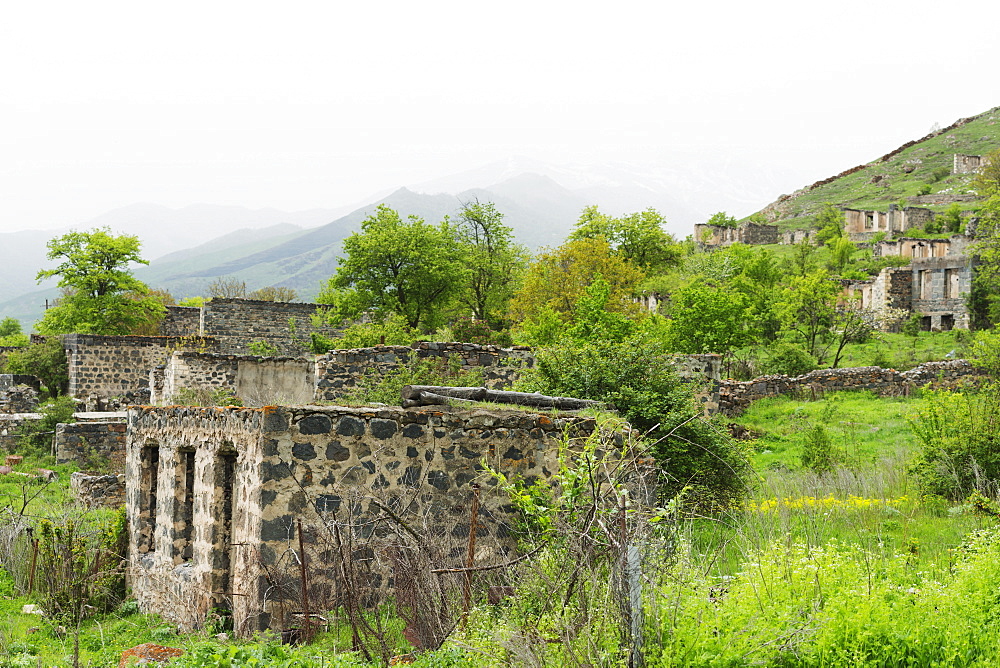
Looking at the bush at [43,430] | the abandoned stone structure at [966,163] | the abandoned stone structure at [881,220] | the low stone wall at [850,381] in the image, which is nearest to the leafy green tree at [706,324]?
the low stone wall at [850,381]

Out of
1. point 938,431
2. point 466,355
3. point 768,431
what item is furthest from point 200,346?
point 938,431

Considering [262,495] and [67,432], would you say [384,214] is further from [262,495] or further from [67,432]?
[262,495]

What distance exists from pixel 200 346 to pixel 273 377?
657 cm

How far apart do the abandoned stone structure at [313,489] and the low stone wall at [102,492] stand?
636cm

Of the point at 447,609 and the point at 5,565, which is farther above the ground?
the point at 447,609

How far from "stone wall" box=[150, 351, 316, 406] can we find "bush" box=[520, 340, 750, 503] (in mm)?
9359

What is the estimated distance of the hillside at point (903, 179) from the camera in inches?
2800

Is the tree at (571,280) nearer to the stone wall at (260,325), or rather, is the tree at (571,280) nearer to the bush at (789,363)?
the bush at (789,363)

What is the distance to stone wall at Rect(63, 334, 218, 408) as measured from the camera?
91.1 feet

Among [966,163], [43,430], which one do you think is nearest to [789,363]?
[43,430]

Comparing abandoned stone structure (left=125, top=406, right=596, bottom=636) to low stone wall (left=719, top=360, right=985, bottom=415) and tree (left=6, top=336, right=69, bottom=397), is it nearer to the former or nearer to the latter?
low stone wall (left=719, top=360, right=985, bottom=415)

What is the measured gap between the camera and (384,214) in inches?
1258

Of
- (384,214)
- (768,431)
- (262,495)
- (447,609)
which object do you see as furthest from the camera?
(384,214)

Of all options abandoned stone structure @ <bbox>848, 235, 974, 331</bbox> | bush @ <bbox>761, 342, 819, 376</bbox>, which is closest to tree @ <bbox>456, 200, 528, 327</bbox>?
bush @ <bbox>761, 342, 819, 376</bbox>
